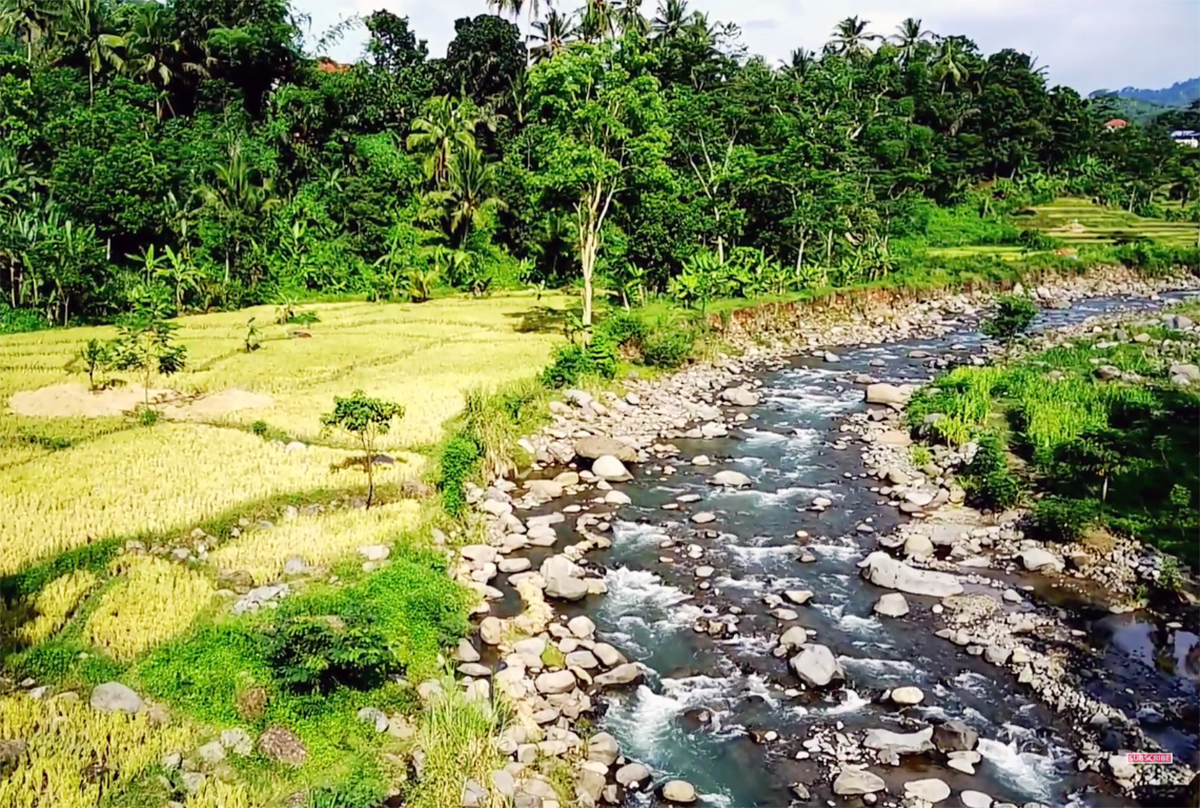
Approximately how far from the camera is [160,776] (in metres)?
8.20

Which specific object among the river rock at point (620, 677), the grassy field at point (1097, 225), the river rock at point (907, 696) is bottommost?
the river rock at point (907, 696)

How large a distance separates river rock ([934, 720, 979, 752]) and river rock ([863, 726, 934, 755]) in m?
0.09

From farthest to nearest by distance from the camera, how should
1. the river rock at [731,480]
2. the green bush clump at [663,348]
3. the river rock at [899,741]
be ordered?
the green bush clump at [663,348] → the river rock at [731,480] → the river rock at [899,741]

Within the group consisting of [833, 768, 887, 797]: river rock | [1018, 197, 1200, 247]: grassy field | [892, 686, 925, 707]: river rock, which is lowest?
[833, 768, 887, 797]: river rock

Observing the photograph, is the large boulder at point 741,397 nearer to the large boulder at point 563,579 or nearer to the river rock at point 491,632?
the large boulder at point 563,579

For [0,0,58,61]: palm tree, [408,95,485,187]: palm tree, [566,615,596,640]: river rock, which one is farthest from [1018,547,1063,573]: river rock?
[0,0,58,61]: palm tree

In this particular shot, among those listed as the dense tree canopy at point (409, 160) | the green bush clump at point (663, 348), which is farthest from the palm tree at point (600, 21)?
the green bush clump at point (663, 348)

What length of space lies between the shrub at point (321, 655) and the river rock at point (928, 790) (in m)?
5.39

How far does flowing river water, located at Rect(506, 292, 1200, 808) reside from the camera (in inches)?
368

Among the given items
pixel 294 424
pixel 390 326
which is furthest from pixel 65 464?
pixel 390 326

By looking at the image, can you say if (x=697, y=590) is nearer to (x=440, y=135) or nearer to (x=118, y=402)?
(x=118, y=402)

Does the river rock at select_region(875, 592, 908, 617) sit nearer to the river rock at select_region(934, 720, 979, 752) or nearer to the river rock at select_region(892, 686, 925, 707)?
the river rock at select_region(892, 686, 925, 707)

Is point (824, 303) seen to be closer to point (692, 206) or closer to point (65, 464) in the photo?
point (692, 206)

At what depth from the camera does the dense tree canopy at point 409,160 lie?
29891mm
